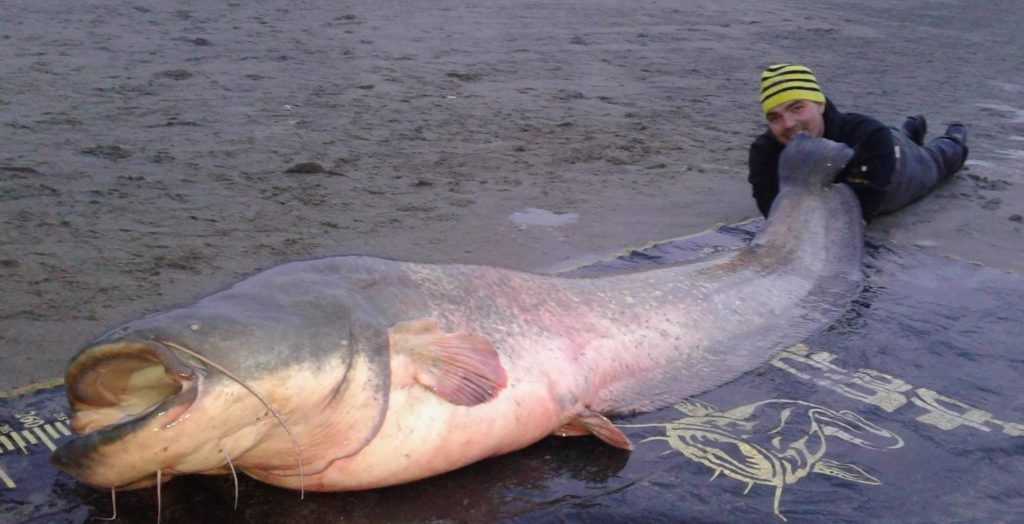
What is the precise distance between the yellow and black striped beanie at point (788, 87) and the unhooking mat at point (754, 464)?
1.76 metres

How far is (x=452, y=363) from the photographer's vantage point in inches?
85.6

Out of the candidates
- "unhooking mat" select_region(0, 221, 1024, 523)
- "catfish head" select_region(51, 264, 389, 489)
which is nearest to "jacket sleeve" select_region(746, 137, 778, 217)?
"unhooking mat" select_region(0, 221, 1024, 523)

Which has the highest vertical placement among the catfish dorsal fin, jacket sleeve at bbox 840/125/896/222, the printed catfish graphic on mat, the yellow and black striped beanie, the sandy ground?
the yellow and black striped beanie

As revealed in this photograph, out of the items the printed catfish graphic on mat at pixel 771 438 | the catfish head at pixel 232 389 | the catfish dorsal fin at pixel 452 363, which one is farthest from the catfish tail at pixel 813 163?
the catfish head at pixel 232 389

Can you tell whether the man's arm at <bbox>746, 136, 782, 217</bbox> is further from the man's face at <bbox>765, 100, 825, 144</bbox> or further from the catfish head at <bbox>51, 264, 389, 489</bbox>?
the catfish head at <bbox>51, 264, 389, 489</bbox>

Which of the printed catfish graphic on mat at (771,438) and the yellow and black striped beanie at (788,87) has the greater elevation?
the yellow and black striped beanie at (788,87)

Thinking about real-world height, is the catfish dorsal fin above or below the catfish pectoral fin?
above

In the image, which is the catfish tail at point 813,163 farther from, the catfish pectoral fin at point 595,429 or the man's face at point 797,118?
the catfish pectoral fin at point 595,429

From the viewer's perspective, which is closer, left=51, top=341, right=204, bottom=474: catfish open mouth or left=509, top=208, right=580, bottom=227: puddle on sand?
left=51, top=341, right=204, bottom=474: catfish open mouth

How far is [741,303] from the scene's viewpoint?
321cm

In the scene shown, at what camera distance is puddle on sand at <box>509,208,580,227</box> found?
479cm

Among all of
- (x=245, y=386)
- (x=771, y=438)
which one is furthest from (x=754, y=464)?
(x=245, y=386)

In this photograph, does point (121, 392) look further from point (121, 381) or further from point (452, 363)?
point (452, 363)

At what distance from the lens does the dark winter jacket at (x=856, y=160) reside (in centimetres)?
468
